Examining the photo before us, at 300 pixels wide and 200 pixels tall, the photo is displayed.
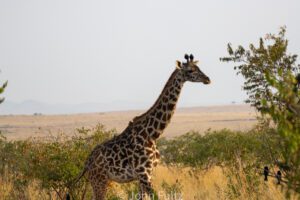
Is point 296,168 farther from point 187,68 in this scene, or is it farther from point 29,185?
point 29,185

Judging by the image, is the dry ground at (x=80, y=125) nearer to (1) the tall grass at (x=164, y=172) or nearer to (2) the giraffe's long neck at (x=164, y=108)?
(1) the tall grass at (x=164, y=172)

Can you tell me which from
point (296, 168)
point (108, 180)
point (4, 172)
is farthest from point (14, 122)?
point (296, 168)

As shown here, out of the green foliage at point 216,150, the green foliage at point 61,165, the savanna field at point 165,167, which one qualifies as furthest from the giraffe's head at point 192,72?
the green foliage at point 216,150

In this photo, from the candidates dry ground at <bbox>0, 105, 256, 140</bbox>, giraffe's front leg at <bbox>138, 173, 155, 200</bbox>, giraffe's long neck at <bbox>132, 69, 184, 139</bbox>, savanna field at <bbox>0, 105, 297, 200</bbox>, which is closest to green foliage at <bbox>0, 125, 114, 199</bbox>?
savanna field at <bbox>0, 105, 297, 200</bbox>

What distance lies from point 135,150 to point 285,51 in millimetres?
2818

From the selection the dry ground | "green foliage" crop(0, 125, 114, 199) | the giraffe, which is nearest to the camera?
the giraffe

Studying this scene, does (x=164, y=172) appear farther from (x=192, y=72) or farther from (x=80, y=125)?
(x=80, y=125)

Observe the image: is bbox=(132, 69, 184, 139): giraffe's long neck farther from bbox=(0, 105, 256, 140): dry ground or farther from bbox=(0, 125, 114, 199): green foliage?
bbox=(0, 105, 256, 140): dry ground

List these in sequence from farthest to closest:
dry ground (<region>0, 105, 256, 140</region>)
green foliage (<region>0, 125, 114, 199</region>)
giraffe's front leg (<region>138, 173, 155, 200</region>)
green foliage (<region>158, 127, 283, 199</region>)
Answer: dry ground (<region>0, 105, 256, 140</region>)
green foliage (<region>158, 127, 283, 199</region>)
green foliage (<region>0, 125, 114, 199</region>)
giraffe's front leg (<region>138, 173, 155, 200</region>)

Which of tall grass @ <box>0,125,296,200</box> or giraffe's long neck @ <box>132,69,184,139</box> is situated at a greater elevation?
giraffe's long neck @ <box>132,69,184,139</box>

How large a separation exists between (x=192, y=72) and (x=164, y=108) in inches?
30.4

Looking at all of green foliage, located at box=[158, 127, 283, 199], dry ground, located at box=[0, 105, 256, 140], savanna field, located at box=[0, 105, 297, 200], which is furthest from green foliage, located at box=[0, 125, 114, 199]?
dry ground, located at box=[0, 105, 256, 140]

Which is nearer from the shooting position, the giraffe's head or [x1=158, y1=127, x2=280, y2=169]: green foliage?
the giraffe's head

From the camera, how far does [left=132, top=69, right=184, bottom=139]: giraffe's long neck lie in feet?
32.7
